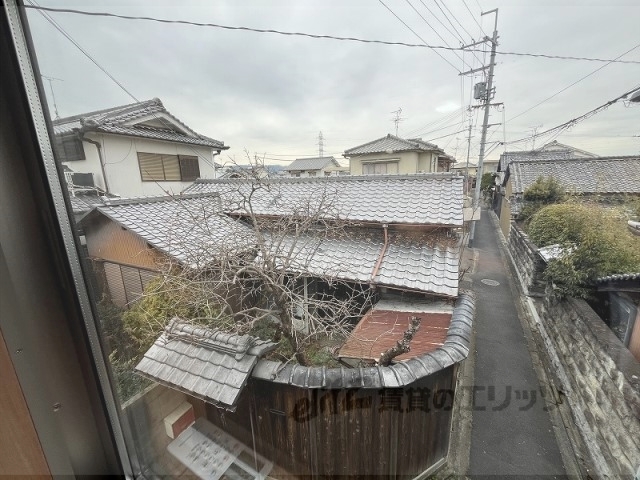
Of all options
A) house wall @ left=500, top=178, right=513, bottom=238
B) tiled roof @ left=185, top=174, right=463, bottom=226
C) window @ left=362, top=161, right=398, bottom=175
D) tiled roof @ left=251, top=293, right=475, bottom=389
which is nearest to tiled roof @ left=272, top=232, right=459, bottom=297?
tiled roof @ left=185, top=174, right=463, bottom=226

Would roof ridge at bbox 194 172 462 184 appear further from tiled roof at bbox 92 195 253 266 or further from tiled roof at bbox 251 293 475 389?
tiled roof at bbox 251 293 475 389

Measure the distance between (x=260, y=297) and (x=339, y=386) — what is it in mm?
4084

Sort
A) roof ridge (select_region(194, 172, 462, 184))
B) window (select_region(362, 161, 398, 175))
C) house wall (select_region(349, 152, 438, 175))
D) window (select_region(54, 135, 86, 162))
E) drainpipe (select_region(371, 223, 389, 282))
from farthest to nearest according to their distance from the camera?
window (select_region(362, 161, 398, 175)), house wall (select_region(349, 152, 438, 175)), roof ridge (select_region(194, 172, 462, 184)), drainpipe (select_region(371, 223, 389, 282)), window (select_region(54, 135, 86, 162))

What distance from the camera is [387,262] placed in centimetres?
664

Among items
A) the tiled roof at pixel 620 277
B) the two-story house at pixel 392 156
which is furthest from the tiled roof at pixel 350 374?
the two-story house at pixel 392 156

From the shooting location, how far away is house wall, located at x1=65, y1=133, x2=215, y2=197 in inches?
108

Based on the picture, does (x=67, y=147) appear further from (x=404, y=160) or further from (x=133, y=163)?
(x=404, y=160)

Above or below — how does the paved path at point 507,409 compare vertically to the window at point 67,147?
below

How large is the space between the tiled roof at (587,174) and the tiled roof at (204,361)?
17.0m

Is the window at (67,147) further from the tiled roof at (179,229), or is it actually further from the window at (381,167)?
the window at (381,167)

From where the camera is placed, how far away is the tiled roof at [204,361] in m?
2.48

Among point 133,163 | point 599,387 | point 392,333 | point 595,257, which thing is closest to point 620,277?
point 595,257

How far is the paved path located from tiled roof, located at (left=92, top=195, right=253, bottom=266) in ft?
17.8

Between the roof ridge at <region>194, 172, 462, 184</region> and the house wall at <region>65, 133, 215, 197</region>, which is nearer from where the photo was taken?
the house wall at <region>65, 133, 215, 197</region>
